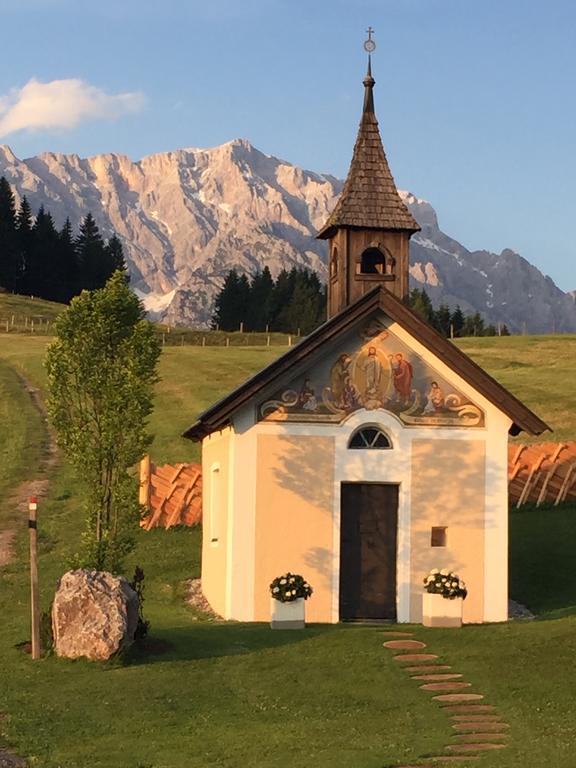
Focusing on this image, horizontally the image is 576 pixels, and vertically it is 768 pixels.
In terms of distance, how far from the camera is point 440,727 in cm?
1633

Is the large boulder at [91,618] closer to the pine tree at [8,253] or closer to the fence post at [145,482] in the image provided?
the fence post at [145,482]

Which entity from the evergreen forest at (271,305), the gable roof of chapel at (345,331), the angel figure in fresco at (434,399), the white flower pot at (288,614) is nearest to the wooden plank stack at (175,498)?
the gable roof of chapel at (345,331)

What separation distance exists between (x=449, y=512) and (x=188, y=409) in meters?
32.9

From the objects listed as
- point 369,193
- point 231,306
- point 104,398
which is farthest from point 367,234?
point 231,306

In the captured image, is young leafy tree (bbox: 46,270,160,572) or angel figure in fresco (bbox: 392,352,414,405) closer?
young leafy tree (bbox: 46,270,160,572)

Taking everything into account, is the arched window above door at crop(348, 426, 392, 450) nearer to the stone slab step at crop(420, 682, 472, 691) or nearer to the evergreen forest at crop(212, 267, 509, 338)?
the stone slab step at crop(420, 682, 472, 691)

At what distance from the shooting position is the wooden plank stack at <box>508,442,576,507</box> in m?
38.3

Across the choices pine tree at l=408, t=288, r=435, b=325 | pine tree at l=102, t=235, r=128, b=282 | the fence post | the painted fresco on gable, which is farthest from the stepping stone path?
pine tree at l=102, t=235, r=128, b=282

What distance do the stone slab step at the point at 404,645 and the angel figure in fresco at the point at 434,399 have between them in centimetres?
650

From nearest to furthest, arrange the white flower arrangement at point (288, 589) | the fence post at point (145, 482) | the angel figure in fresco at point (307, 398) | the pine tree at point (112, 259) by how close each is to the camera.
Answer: the white flower arrangement at point (288, 589) → the angel figure in fresco at point (307, 398) → the fence post at point (145, 482) → the pine tree at point (112, 259)

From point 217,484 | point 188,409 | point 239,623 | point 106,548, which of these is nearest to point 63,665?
point 106,548

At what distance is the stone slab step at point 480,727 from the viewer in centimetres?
1605

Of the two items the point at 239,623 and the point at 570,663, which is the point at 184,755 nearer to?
the point at 570,663

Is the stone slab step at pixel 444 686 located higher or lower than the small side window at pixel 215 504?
lower
